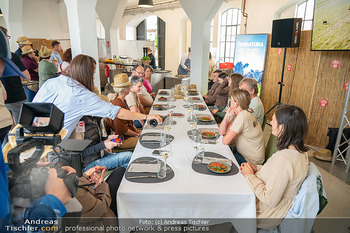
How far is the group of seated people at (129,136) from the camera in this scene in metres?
1.47

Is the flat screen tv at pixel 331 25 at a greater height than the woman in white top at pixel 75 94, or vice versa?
the flat screen tv at pixel 331 25

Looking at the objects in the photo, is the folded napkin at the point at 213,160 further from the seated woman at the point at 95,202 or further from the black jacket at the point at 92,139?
the black jacket at the point at 92,139

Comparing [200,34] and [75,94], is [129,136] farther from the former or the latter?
[200,34]

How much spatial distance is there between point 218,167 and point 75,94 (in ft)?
4.36

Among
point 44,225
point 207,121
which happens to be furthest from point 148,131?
point 44,225

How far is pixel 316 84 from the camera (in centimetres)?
414

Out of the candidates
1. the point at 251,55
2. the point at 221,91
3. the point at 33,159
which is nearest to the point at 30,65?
the point at 221,91

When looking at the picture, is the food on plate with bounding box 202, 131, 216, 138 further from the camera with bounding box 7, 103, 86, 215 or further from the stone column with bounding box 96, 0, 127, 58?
the stone column with bounding box 96, 0, 127, 58

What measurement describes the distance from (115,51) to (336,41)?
24.8ft

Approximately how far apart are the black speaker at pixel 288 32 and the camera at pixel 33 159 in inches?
181

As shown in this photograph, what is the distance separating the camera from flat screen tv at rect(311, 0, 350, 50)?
3408 millimetres

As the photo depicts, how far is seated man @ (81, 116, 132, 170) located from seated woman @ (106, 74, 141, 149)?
0.28 metres

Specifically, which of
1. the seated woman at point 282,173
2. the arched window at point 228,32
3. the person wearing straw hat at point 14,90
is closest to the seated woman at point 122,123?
the person wearing straw hat at point 14,90

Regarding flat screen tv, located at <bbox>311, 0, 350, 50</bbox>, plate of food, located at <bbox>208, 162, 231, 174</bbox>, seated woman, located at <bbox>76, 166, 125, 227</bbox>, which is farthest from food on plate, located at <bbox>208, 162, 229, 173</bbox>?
flat screen tv, located at <bbox>311, 0, 350, 50</bbox>
